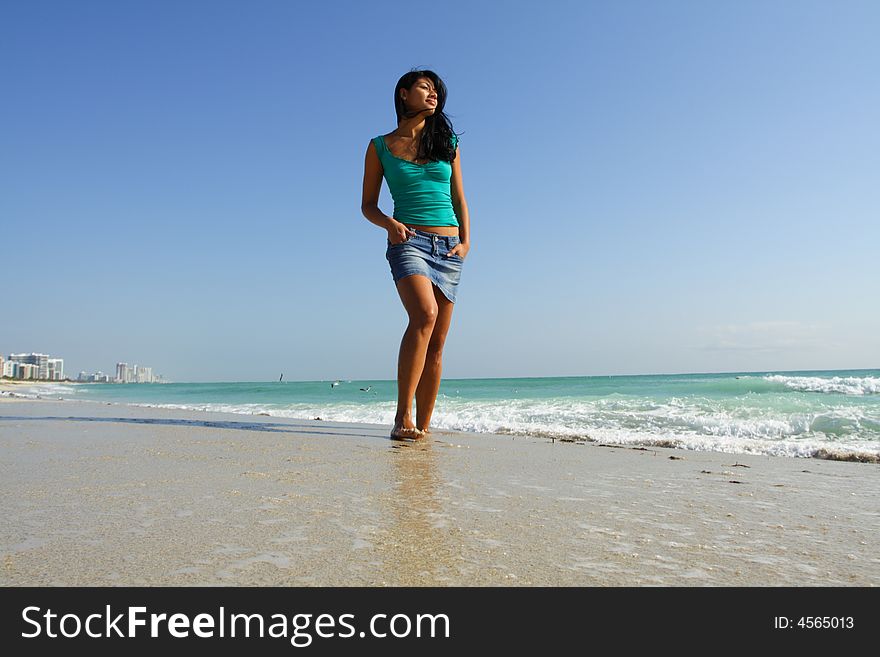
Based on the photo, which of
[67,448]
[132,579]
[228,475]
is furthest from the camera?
[67,448]

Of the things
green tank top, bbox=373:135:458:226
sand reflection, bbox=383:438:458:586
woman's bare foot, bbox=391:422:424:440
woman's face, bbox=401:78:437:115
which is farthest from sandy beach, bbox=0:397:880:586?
woman's face, bbox=401:78:437:115

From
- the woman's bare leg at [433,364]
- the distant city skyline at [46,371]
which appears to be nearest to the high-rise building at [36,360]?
the distant city skyline at [46,371]

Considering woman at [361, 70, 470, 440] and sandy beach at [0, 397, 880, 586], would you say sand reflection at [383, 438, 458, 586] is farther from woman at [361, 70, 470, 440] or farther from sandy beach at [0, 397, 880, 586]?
woman at [361, 70, 470, 440]

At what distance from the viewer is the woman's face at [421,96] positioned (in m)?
4.00

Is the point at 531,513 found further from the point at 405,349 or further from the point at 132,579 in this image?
the point at 405,349

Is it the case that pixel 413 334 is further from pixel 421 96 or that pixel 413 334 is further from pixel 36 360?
pixel 36 360

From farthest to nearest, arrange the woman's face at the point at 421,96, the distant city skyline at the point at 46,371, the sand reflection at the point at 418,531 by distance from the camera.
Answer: the distant city skyline at the point at 46,371 < the woman's face at the point at 421,96 < the sand reflection at the point at 418,531

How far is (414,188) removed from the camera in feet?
13.2

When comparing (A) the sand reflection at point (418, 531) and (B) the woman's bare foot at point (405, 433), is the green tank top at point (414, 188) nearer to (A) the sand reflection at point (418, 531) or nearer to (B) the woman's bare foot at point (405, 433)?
(B) the woman's bare foot at point (405, 433)

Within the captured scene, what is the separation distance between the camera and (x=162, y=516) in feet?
5.05

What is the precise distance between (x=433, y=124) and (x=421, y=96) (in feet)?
0.65

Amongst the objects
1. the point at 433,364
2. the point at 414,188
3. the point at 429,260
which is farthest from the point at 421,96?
the point at 433,364
